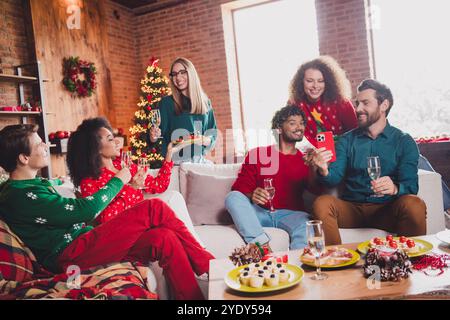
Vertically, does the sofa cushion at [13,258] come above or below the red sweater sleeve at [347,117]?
below

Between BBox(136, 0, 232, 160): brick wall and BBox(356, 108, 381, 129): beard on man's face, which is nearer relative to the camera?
BBox(356, 108, 381, 129): beard on man's face

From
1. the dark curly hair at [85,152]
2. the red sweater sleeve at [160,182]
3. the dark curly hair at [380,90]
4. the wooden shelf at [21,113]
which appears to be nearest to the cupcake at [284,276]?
the dark curly hair at [85,152]

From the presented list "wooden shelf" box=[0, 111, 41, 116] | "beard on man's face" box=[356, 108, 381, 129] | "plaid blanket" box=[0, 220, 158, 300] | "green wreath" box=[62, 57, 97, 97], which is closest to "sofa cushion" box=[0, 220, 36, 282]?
"plaid blanket" box=[0, 220, 158, 300]

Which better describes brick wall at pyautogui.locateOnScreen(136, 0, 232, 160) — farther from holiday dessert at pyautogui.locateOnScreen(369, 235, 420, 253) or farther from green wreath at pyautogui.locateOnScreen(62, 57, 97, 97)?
holiday dessert at pyautogui.locateOnScreen(369, 235, 420, 253)

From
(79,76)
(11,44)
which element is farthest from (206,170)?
(79,76)

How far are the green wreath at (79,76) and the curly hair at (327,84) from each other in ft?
11.5

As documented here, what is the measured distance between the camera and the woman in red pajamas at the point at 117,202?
1.80 meters

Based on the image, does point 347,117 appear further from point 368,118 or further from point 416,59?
point 416,59

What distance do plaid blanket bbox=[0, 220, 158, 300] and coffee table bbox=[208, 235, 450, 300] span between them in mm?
357

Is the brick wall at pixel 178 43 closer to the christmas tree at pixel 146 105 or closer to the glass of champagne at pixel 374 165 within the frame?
the christmas tree at pixel 146 105

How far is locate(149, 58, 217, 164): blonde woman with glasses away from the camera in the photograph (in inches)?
123

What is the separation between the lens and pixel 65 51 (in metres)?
5.38

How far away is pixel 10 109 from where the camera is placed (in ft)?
14.5
